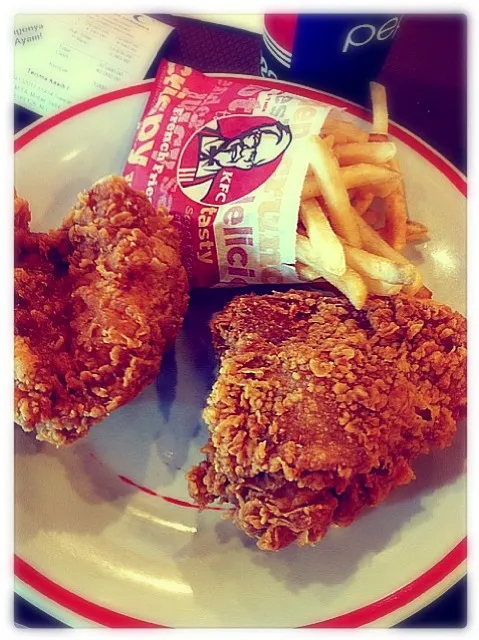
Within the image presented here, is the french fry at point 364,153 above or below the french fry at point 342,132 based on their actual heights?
below

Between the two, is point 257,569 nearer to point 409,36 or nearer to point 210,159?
point 210,159

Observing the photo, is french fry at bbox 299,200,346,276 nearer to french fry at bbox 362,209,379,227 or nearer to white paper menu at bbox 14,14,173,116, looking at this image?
french fry at bbox 362,209,379,227

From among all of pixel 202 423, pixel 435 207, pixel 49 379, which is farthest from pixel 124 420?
pixel 435 207

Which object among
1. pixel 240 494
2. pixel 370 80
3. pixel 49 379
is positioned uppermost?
pixel 370 80

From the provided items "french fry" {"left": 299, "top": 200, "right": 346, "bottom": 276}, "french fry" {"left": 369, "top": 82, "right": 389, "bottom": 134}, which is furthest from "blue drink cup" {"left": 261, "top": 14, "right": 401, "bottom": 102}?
"french fry" {"left": 299, "top": 200, "right": 346, "bottom": 276}

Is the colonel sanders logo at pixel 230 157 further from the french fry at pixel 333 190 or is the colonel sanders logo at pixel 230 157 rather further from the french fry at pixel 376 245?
the french fry at pixel 376 245

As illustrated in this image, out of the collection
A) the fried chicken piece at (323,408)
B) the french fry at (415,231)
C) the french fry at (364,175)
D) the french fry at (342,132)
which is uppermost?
the french fry at (342,132)

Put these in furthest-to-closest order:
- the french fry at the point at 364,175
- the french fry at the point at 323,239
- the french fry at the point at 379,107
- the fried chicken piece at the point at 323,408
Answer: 1. the french fry at the point at 379,107
2. the french fry at the point at 364,175
3. the french fry at the point at 323,239
4. the fried chicken piece at the point at 323,408

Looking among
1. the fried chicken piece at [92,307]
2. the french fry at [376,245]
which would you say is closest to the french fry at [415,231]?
the french fry at [376,245]
